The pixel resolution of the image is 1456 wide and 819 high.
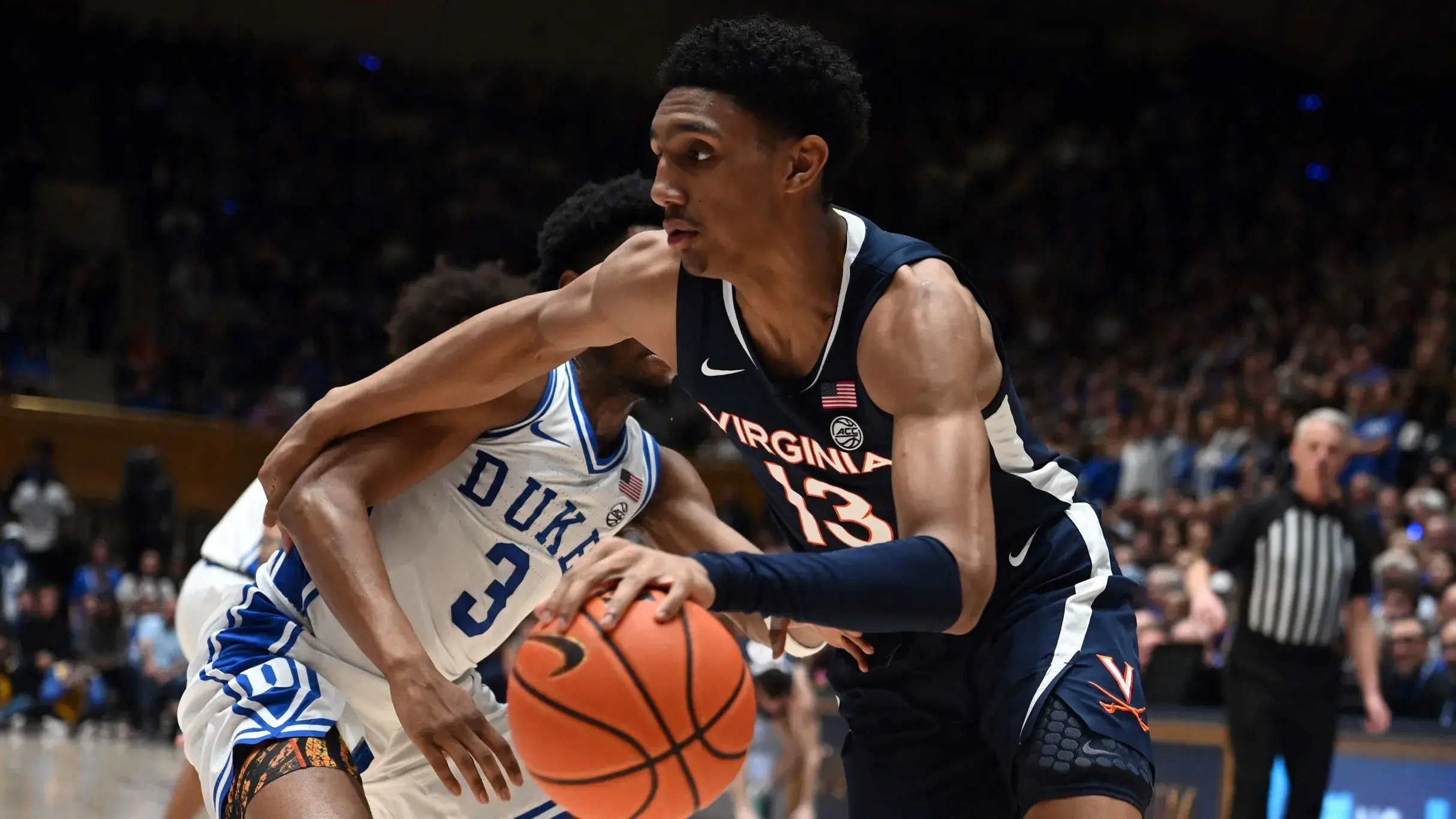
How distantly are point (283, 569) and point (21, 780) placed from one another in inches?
260

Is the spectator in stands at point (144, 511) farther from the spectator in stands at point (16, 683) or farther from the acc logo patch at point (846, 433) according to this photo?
the acc logo patch at point (846, 433)

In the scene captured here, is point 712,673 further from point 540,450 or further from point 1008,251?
point 1008,251

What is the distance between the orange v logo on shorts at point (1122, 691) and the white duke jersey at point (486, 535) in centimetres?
129

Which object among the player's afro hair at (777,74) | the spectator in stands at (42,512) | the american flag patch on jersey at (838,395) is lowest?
the spectator in stands at (42,512)

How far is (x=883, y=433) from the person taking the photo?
2.55 meters

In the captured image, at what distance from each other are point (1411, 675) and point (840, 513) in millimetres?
5978

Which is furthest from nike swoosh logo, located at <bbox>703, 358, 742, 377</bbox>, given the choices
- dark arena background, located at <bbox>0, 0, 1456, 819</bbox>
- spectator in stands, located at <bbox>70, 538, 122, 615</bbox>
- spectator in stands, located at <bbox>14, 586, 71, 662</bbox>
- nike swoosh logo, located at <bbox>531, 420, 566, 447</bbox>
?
spectator in stands, located at <bbox>70, 538, 122, 615</bbox>

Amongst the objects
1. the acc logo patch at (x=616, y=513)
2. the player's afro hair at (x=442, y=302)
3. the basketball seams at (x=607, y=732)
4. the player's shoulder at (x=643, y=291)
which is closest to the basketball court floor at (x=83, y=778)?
the player's afro hair at (x=442, y=302)

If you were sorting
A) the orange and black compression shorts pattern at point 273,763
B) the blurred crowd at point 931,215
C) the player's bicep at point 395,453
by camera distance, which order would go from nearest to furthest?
the orange and black compression shorts pattern at point 273,763
the player's bicep at point 395,453
the blurred crowd at point 931,215

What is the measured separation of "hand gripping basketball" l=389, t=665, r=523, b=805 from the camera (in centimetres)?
272

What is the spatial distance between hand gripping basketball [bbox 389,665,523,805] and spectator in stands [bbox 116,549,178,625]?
12137mm

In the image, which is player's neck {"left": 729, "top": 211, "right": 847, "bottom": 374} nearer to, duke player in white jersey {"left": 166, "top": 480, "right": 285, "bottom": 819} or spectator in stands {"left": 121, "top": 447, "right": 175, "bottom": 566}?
duke player in white jersey {"left": 166, "top": 480, "right": 285, "bottom": 819}

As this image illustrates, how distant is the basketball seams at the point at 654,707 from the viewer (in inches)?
84.4

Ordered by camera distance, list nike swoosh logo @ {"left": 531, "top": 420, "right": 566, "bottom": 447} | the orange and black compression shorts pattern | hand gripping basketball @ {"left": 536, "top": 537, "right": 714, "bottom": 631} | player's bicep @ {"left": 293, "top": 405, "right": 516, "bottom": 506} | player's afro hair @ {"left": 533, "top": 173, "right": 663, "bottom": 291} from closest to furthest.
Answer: hand gripping basketball @ {"left": 536, "top": 537, "right": 714, "bottom": 631}
the orange and black compression shorts pattern
player's bicep @ {"left": 293, "top": 405, "right": 516, "bottom": 506}
nike swoosh logo @ {"left": 531, "top": 420, "right": 566, "bottom": 447}
player's afro hair @ {"left": 533, "top": 173, "right": 663, "bottom": 291}
